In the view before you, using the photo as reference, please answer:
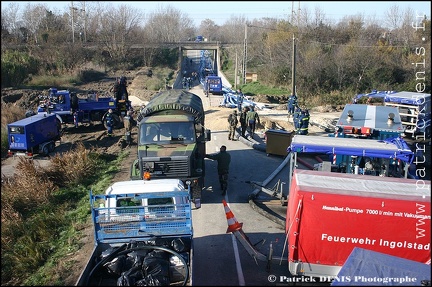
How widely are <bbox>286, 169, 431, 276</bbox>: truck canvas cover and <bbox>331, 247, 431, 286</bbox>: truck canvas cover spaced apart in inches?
31.7

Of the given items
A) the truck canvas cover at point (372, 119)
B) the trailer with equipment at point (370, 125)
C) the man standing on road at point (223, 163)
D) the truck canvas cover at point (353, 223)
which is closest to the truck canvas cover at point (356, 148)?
the man standing on road at point (223, 163)

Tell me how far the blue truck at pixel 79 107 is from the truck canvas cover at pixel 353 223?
66.4 ft

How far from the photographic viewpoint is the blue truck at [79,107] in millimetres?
24969

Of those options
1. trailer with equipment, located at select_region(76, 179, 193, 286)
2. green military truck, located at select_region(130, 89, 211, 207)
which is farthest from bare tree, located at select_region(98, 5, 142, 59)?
trailer with equipment, located at select_region(76, 179, 193, 286)

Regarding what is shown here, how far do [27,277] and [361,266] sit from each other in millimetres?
7092

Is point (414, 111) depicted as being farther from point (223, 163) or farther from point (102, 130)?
point (102, 130)

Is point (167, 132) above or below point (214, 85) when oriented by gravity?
below

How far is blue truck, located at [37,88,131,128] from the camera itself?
25.0 meters

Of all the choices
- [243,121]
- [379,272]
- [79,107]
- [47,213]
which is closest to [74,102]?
[79,107]

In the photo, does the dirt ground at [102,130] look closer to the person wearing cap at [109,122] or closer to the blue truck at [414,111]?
the person wearing cap at [109,122]

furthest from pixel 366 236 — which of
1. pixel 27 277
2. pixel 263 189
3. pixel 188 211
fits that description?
pixel 27 277

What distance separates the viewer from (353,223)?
296 inches

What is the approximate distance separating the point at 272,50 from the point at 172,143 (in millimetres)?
40647

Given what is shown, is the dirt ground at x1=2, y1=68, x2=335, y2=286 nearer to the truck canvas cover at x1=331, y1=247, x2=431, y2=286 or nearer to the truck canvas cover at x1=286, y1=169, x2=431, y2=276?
the truck canvas cover at x1=286, y1=169, x2=431, y2=276
